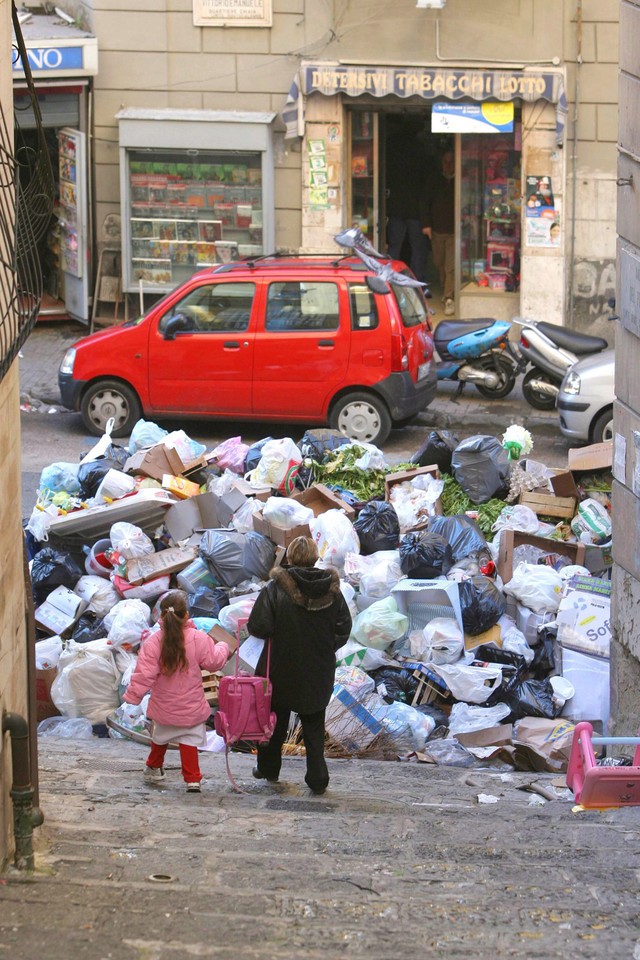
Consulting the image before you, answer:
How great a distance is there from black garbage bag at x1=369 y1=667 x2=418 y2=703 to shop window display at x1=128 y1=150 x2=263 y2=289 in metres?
10.3

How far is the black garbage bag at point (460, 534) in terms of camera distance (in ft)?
29.7

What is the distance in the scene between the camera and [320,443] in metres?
10.8

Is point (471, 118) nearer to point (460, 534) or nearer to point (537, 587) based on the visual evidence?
point (460, 534)

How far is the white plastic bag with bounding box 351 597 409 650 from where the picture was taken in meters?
8.11

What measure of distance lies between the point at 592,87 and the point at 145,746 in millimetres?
11872

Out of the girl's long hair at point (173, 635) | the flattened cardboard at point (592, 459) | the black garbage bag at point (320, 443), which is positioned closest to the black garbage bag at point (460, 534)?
the flattened cardboard at point (592, 459)

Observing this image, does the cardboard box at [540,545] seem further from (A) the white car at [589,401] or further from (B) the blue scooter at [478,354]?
(B) the blue scooter at [478,354]

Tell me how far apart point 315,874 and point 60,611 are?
13.1ft

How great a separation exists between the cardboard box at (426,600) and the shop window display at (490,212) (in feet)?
32.7

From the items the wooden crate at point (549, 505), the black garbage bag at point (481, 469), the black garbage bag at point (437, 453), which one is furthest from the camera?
the black garbage bag at point (437, 453)

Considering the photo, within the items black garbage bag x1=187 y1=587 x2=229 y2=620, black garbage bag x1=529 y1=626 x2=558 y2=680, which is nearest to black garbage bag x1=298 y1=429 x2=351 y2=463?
black garbage bag x1=187 y1=587 x2=229 y2=620

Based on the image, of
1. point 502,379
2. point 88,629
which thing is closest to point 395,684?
point 88,629

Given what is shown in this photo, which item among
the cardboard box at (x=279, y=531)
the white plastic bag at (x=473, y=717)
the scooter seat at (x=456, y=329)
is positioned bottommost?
the white plastic bag at (x=473, y=717)

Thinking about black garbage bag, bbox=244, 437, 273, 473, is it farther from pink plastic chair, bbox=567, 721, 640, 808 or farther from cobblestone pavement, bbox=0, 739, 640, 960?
pink plastic chair, bbox=567, 721, 640, 808
